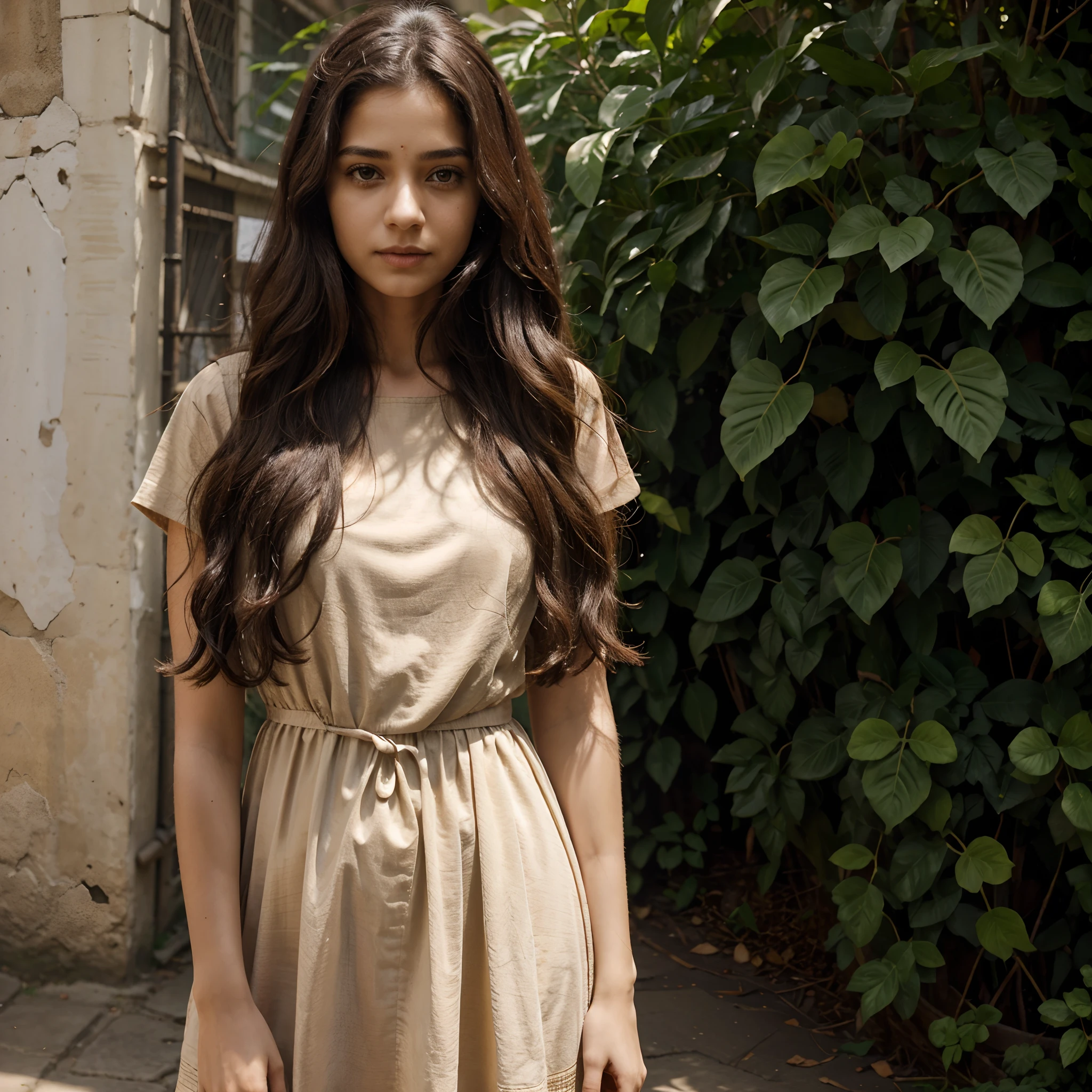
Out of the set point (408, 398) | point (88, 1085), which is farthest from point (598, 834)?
point (88, 1085)

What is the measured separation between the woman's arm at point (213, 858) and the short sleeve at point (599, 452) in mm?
458

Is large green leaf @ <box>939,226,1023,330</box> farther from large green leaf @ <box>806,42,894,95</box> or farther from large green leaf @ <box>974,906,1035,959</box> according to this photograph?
large green leaf @ <box>974,906,1035,959</box>

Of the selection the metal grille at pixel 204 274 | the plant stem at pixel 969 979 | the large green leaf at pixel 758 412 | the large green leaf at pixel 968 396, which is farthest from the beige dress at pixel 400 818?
the metal grille at pixel 204 274

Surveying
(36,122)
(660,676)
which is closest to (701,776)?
(660,676)

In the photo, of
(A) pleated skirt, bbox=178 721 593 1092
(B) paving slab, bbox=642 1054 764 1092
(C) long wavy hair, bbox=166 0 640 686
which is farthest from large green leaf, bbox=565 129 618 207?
(B) paving slab, bbox=642 1054 764 1092

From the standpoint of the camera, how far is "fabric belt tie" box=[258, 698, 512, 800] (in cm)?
113

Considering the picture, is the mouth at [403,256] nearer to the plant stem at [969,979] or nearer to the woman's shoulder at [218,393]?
the woman's shoulder at [218,393]

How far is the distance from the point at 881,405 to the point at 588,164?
0.67 meters

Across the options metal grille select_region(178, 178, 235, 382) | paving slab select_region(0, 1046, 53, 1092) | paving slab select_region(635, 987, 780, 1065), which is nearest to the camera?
paving slab select_region(0, 1046, 53, 1092)

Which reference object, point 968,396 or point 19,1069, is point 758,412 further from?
point 19,1069

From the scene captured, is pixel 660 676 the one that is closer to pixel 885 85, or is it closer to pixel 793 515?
pixel 793 515

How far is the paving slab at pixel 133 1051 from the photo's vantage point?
2184mm

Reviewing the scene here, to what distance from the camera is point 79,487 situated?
2.41m

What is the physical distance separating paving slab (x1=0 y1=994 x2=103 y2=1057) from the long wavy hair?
158cm
